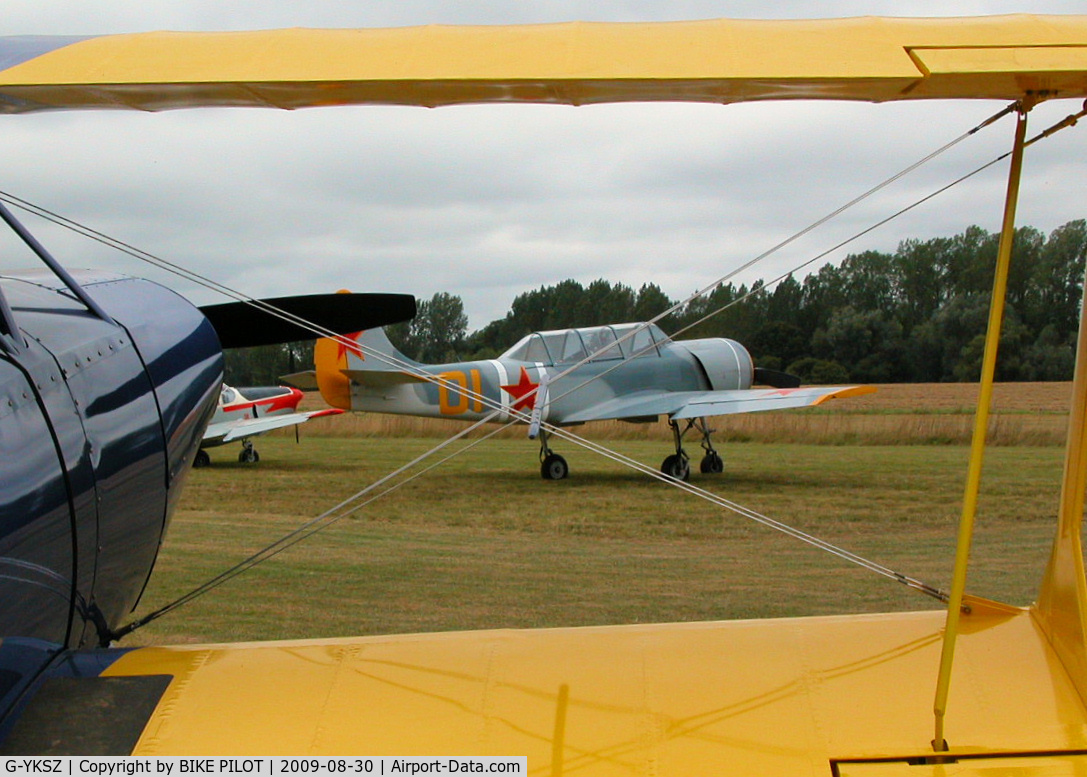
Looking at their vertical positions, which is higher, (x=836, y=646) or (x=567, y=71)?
(x=567, y=71)

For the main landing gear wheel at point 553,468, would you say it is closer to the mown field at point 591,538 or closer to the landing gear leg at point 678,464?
the mown field at point 591,538

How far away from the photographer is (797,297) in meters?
18.8

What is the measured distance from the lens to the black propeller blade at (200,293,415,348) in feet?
Result: 13.0

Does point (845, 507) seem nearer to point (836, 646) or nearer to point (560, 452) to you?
point (560, 452)

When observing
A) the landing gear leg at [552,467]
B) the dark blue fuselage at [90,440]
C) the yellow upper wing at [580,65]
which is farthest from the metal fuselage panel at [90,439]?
the landing gear leg at [552,467]

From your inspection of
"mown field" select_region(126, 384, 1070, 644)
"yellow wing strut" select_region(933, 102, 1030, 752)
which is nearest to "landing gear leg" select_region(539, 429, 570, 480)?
"mown field" select_region(126, 384, 1070, 644)

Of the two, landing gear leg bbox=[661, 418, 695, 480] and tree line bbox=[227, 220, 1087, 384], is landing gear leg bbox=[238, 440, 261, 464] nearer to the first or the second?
tree line bbox=[227, 220, 1087, 384]

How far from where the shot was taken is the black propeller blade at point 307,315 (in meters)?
3.96

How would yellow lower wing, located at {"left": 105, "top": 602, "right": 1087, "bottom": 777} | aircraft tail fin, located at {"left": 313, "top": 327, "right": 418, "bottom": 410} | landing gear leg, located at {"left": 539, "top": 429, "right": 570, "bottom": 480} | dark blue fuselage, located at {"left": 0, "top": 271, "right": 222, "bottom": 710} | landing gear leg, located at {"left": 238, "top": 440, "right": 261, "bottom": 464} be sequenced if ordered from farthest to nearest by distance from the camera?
landing gear leg, located at {"left": 238, "top": 440, "right": 261, "bottom": 464}, aircraft tail fin, located at {"left": 313, "top": 327, "right": 418, "bottom": 410}, landing gear leg, located at {"left": 539, "top": 429, "right": 570, "bottom": 480}, dark blue fuselage, located at {"left": 0, "top": 271, "right": 222, "bottom": 710}, yellow lower wing, located at {"left": 105, "top": 602, "right": 1087, "bottom": 777}

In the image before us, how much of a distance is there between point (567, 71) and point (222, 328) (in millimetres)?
2755

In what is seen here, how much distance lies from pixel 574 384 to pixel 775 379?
12.4 ft

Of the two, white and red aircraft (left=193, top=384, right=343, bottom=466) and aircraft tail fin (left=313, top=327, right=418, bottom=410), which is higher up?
aircraft tail fin (left=313, top=327, right=418, bottom=410)

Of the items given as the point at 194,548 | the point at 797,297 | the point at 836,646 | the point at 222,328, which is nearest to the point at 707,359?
the point at 797,297

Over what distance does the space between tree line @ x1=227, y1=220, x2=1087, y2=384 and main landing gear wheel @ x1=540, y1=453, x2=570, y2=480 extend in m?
2.93
